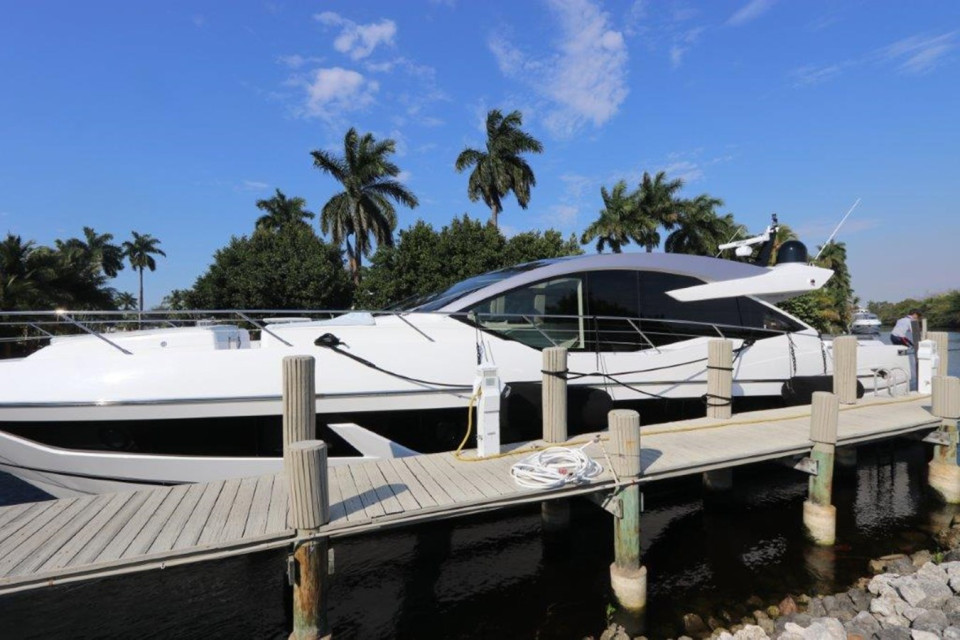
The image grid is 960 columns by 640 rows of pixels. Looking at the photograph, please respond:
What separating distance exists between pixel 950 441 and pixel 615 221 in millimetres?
23542

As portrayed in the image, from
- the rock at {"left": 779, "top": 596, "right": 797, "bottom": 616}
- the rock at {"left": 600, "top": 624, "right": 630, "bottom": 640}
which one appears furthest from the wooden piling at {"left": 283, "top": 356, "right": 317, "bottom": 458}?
the rock at {"left": 779, "top": 596, "right": 797, "bottom": 616}

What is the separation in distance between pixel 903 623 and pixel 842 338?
3.53 m

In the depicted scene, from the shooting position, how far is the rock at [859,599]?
171 inches

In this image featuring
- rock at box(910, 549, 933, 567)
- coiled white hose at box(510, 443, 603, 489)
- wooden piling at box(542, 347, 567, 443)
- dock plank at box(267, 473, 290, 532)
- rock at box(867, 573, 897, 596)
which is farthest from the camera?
rock at box(910, 549, 933, 567)

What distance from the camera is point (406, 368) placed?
15.8 ft

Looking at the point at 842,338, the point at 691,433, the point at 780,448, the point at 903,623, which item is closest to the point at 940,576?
the point at 903,623

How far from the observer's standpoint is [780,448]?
5.05 metres

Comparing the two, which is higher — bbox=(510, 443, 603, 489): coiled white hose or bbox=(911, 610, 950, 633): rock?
bbox=(510, 443, 603, 489): coiled white hose

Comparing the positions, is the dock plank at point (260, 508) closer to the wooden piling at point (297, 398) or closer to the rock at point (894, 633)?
the wooden piling at point (297, 398)

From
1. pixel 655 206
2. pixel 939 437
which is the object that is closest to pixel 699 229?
pixel 655 206

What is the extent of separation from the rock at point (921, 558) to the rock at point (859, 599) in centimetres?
97

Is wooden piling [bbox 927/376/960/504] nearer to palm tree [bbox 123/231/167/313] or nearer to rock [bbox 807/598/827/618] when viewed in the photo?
rock [bbox 807/598/827/618]

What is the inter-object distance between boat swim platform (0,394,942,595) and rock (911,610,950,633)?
59.7 inches

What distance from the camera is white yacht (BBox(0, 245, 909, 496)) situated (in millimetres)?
4137
